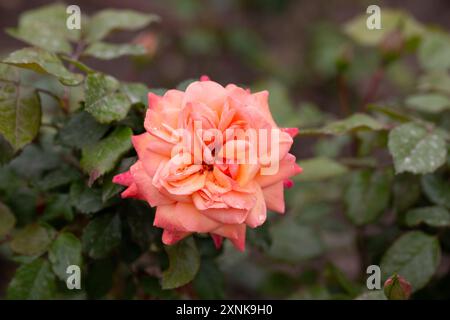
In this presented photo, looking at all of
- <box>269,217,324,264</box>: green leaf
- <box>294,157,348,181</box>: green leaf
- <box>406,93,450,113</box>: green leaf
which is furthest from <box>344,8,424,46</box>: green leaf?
<box>269,217,324,264</box>: green leaf

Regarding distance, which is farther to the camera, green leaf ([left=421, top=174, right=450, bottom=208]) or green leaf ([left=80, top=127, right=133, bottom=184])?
green leaf ([left=421, top=174, right=450, bottom=208])

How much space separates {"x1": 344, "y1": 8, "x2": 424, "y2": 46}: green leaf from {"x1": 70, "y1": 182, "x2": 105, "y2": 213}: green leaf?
0.79 meters

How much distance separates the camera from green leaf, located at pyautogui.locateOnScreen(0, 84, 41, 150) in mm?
844

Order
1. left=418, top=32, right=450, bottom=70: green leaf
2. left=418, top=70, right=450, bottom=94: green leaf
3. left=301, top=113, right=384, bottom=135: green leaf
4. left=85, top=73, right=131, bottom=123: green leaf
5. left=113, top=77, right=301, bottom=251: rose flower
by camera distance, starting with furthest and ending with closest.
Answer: left=418, top=32, right=450, bottom=70: green leaf < left=418, top=70, right=450, bottom=94: green leaf < left=301, top=113, right=384, bottom=135: green leaf < left=85, top=73, right=131, bottom=123: green leaf < left=113, top=77, right=301, bottom=251: rose flower

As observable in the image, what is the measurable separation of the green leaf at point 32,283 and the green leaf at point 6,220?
3.4 inches

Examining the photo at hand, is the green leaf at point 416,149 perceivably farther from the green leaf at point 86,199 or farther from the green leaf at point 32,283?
the green leaf at point 32,283

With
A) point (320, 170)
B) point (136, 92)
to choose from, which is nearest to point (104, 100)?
point (136, 92)

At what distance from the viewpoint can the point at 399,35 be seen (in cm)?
129

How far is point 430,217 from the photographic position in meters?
0.98

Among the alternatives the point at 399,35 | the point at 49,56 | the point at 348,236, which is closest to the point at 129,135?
the point at 49,56

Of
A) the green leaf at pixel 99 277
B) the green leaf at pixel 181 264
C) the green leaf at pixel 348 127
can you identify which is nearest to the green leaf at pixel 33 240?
the green leaf at pixel 99 277

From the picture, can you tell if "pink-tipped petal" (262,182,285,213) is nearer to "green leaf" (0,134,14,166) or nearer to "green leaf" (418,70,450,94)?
"green leaf" (0,134,14,166)

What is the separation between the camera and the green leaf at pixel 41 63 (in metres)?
0.79

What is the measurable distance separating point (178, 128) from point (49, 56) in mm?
270
